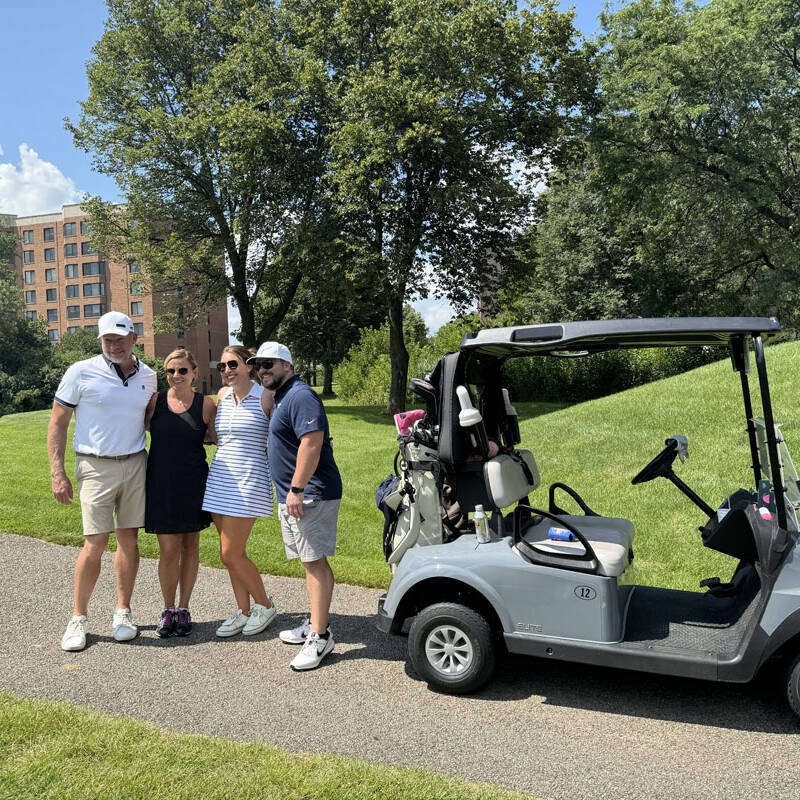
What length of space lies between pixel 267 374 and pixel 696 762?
3103mm

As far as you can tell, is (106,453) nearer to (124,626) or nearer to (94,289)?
(124,626)

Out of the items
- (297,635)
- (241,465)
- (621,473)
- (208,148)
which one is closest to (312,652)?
(297,635)

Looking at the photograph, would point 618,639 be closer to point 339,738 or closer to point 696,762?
point 696,762

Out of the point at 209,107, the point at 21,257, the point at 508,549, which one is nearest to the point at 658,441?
the point at 508,549

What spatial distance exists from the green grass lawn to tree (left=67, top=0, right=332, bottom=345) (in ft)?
68.4

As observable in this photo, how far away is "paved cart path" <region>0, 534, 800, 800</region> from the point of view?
10.6 feet

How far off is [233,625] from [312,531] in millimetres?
984

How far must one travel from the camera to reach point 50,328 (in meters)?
79.8

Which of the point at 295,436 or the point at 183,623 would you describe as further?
the point at 183,623

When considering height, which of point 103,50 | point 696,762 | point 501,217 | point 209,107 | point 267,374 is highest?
point 103,50

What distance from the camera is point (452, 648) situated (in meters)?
4.04

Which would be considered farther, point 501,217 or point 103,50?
point 103,50

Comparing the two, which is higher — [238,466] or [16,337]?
[16,337]

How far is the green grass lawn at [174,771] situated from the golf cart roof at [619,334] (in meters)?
2.11
